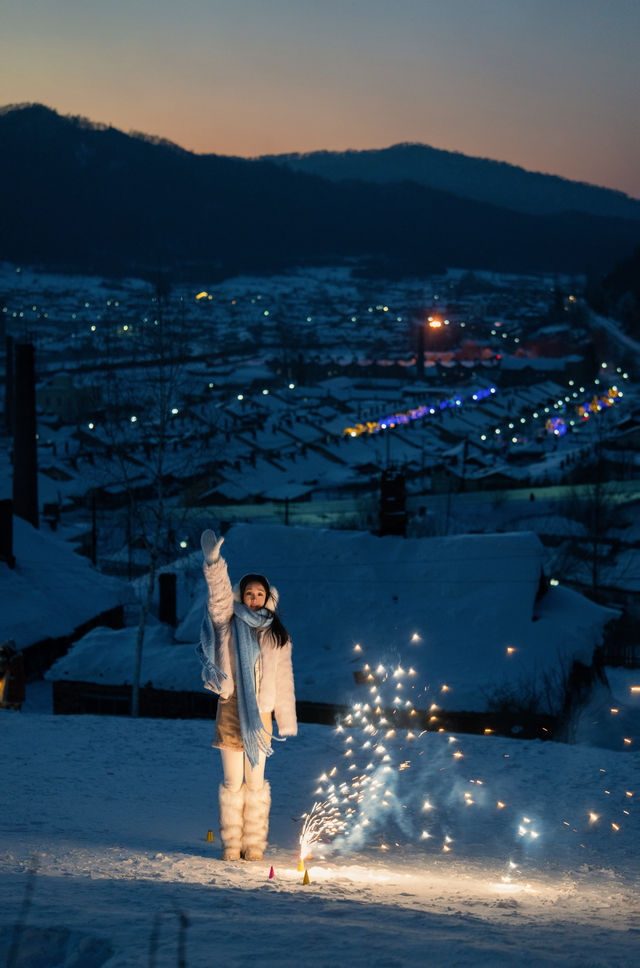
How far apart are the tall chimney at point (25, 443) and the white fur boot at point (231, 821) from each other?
29.1 metres

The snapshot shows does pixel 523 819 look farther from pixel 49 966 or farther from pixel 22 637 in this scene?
pixel 22 637

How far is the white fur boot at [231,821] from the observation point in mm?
5379

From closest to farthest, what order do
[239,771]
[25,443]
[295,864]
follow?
1. [239,771]
2. [295,864]
3. [25,443]

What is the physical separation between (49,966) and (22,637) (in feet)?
56.9

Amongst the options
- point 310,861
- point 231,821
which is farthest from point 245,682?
point 310,861

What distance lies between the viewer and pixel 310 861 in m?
5.81

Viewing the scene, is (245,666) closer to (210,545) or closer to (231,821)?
(210,545)

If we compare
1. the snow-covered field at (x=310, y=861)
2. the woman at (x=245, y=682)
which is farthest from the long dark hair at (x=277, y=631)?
the snow-covered field at (x=310, y=861)

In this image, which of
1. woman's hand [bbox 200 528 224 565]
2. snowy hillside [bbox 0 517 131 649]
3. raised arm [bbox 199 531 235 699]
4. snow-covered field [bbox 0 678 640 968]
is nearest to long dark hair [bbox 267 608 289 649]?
raised arm [bbox 199 531 235 699]

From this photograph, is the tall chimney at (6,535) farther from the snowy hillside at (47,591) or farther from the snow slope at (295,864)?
the snow slope at (295,864)

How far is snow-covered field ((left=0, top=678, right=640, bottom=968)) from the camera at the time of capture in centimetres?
372

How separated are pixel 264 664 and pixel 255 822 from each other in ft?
3.17

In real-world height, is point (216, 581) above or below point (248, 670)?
above

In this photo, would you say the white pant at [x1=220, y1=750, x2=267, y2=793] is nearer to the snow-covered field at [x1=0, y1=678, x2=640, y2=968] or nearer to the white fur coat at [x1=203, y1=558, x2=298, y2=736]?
the white fur coat at [x1=203, y1=558, x2=298, y2=736]
